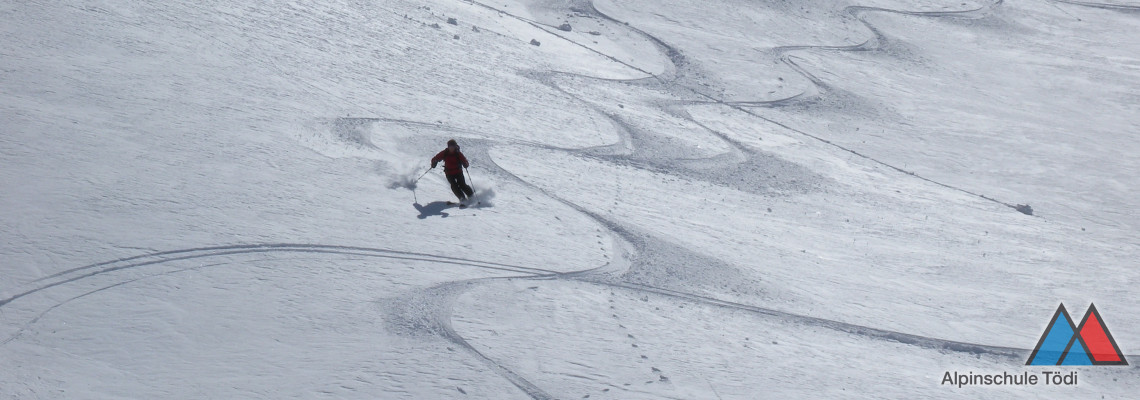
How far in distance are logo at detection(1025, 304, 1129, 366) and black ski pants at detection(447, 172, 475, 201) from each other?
750 centimetres

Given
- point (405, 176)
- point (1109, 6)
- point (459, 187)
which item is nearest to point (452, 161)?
point (459, 187)

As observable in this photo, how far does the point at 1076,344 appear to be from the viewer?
12.8 metres

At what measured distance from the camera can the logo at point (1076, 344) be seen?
40.0 feet

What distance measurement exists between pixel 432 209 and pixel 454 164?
69cm

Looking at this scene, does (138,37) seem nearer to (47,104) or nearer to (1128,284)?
(47,104)

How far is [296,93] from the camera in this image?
669 inches

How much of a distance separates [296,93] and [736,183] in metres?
7.76

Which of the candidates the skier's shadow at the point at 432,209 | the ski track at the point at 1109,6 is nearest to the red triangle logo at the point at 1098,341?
the skier's shadow at the point at 432,209

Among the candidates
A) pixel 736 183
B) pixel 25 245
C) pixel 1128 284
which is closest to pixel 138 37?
pixel 25 245

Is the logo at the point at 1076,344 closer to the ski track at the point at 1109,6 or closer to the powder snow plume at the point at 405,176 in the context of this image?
the powder snow plume at the point at 405,176

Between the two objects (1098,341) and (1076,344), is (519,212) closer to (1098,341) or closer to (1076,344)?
(1076,344)

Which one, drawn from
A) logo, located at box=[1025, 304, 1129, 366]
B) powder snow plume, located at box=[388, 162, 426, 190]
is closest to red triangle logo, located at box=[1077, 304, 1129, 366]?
logo, located at box=[1025, 304, 1129, 366]

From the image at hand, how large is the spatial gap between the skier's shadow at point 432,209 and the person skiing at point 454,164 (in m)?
0.25

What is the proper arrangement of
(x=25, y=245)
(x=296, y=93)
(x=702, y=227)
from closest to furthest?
(x=25, y=245)
(x=702, y=227)
(x=296, y=93)
